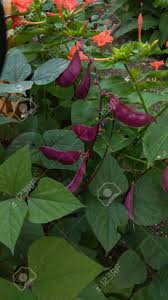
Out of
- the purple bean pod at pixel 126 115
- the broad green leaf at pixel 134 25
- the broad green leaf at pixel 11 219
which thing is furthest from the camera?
the broad green leaf at pixel 134 25

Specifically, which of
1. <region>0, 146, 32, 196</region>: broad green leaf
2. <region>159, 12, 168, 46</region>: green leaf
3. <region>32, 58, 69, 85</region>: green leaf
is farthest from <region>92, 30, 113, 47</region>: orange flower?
<region>159, 12, 168, 46</region>: green leaf

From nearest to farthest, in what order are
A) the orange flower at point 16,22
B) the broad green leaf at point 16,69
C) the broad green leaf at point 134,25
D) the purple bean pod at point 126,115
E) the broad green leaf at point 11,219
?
the broad green leaf at point 11,219 < the purple bean pod at point 126,115 < the broad green leaf at point 16,69 < the orange flower at point 16,22 < the broad green leaf at point 134,25

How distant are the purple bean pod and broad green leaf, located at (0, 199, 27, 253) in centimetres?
23

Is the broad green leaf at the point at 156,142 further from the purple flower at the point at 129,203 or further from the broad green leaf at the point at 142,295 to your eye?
the broad green leaf at the point at 142,295

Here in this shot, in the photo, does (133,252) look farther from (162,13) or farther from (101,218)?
(162,13)

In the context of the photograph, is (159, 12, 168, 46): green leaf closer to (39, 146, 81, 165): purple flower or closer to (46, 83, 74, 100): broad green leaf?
(46, 83, 74, 100): broad green leaf

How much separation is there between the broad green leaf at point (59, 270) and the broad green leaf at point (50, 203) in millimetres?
67

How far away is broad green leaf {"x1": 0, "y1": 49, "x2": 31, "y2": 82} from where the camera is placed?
1154mm

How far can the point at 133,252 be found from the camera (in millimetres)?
1231

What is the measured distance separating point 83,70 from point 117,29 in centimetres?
271

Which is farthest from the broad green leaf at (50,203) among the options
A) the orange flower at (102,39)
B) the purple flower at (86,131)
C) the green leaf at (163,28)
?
the green leaf at (163,28)

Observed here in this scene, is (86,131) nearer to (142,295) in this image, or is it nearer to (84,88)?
(84,88)

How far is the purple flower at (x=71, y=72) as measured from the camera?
1158 mm

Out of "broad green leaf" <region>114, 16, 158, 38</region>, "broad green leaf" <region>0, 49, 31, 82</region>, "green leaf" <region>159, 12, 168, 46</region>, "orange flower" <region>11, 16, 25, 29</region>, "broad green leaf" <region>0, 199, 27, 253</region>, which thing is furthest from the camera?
"broad green leaf" <region>114, 16, 158, 38</region>
